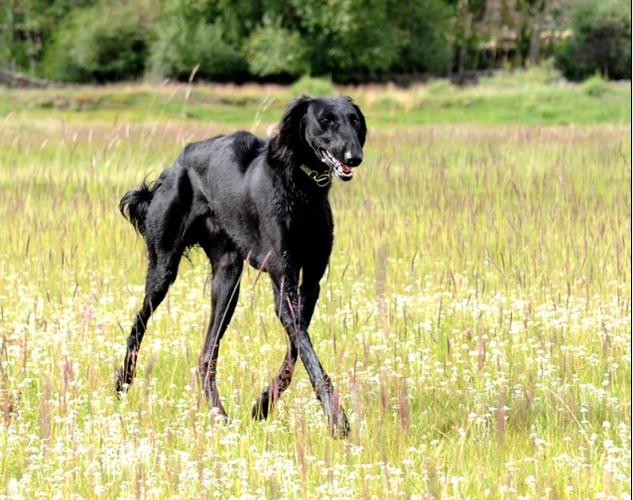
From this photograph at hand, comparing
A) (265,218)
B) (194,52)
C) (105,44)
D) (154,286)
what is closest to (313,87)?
(194,52)

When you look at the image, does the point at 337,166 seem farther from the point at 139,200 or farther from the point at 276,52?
the point at 276,52

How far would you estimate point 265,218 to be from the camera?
5.22 metres

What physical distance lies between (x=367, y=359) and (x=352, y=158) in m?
0.88

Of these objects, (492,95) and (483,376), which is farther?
(492,95)

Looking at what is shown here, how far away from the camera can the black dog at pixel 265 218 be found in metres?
4.95

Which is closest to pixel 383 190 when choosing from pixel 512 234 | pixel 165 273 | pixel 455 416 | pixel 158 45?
pixel 512 234

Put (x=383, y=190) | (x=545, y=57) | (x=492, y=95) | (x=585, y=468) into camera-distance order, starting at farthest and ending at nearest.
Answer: (x=545, y=57) < (x=492, y=95) < (x=383, y=190) < (x=585, y=468)

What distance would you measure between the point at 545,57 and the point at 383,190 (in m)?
46.6

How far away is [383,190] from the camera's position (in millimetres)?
12297

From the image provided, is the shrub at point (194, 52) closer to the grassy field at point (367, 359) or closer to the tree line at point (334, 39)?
the tree line at point (334, 39)

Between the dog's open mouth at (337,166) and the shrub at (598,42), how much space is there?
152ft

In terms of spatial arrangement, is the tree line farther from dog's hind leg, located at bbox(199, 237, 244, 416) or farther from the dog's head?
the dog's head

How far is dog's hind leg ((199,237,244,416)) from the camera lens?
5.57 metres

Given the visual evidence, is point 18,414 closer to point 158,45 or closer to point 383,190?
point 383,190
